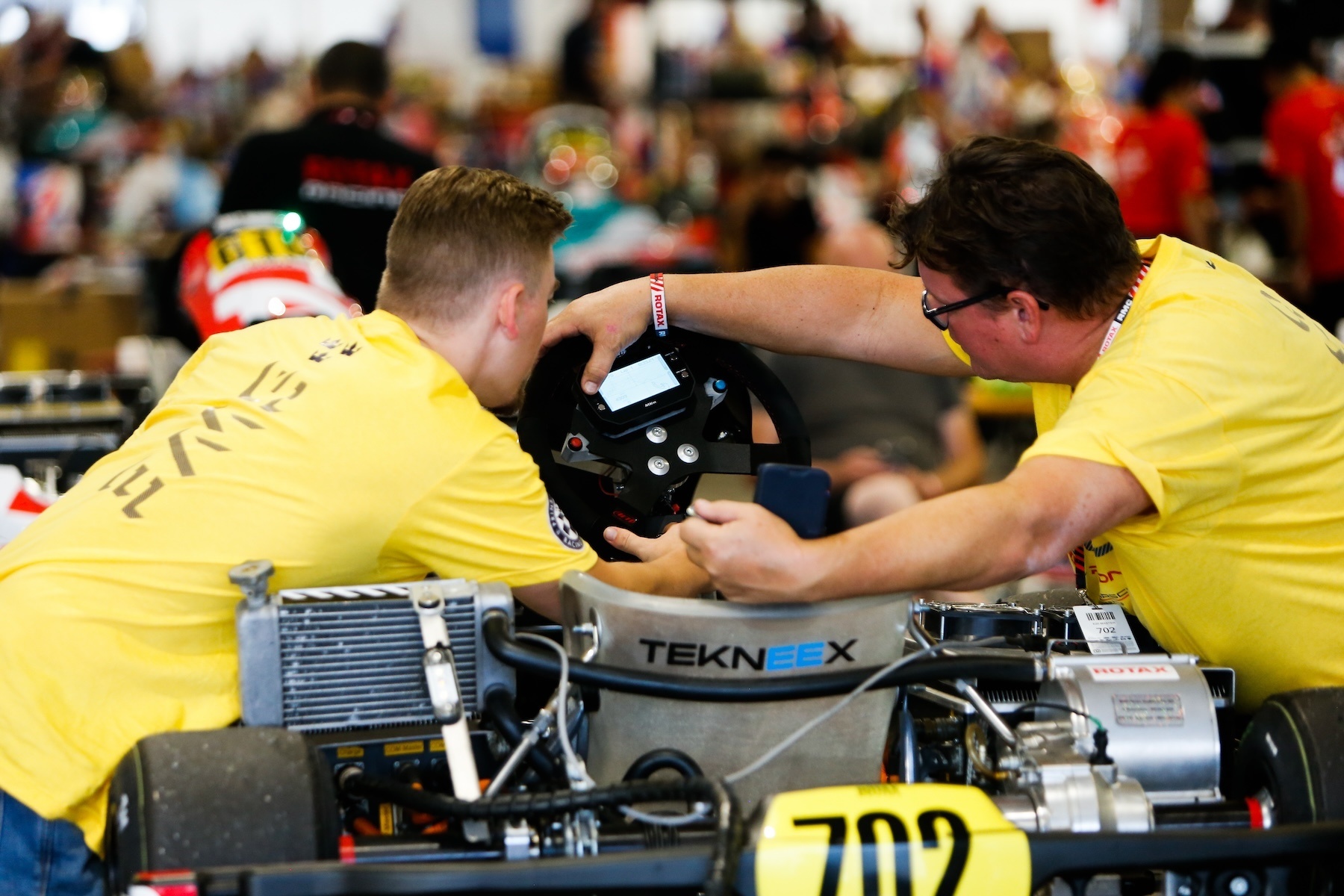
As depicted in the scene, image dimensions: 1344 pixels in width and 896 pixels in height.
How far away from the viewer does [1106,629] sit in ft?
7.97

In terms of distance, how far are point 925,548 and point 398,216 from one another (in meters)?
1.06

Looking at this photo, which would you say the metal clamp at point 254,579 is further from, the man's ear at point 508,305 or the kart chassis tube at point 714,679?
the man's ear at point 508,305

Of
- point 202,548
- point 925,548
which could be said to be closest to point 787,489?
point 925,548

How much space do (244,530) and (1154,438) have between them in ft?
4.22

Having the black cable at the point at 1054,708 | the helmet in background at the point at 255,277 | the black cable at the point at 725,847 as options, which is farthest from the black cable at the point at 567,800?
the helmet in background at the point at 255,277

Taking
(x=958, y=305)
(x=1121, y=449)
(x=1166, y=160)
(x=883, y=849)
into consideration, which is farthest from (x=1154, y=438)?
(x=1166, y=160)

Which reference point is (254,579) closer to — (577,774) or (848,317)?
(577,774)

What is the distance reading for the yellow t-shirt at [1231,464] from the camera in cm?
208

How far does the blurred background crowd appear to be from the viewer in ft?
17.5

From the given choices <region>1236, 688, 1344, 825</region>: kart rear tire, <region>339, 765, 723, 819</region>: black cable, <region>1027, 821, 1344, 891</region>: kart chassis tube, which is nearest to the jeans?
<region>339, 765, 723, 819</region>: black cable

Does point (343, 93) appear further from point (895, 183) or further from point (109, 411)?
point (895, 183)

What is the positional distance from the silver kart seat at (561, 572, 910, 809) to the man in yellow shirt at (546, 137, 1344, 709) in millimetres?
53

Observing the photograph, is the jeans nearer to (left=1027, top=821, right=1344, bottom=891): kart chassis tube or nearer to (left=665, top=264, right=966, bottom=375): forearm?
(left=1027, top=821, right=1344, bottom=891): kart chassis tube

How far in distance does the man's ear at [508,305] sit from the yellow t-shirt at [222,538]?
14cm
